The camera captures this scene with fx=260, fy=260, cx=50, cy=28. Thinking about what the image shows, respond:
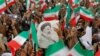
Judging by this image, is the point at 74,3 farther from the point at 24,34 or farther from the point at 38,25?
the point at 24,34

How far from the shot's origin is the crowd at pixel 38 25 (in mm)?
2238

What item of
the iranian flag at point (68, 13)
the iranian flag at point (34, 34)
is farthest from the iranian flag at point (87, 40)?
the iranian flag at point (34, 34)

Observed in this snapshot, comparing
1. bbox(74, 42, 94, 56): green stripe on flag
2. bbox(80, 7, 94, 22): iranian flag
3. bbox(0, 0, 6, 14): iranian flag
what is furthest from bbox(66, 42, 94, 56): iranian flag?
bbox(0, 0, 6, 14): iranian flag

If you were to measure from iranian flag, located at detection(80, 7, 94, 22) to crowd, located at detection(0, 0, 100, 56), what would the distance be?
31 millimetres

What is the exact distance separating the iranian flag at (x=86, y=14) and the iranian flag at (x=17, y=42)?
0.69 m

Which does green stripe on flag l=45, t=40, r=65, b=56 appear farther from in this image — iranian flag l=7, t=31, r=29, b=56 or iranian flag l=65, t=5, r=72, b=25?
iranian flag l=65, t=5, r=72, b=25

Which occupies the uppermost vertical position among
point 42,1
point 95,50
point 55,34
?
point 42,1

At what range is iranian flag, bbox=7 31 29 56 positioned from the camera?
2.20 m

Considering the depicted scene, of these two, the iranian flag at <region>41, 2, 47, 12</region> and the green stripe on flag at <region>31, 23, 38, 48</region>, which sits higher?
the iranian flag at <region>41, 2, 47, 12</region>

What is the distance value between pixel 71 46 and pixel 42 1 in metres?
0.71

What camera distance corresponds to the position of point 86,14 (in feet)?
8.77

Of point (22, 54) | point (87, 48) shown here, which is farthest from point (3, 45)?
point (87, 48)

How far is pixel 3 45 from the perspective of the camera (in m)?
2.23

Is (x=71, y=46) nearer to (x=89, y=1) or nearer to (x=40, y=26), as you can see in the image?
(x=40, y=26)
